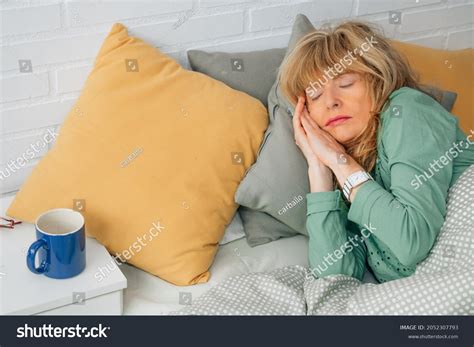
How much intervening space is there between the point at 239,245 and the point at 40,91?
542 millimetres

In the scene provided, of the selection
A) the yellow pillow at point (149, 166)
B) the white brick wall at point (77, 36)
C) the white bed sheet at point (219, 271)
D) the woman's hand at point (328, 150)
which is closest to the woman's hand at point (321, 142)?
the woman's hand at point (328, 150)

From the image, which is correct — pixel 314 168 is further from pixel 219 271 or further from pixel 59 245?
pixel 59 245

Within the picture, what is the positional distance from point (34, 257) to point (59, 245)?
2.2 inches

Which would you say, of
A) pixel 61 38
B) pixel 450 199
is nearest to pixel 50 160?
pixel 61 38

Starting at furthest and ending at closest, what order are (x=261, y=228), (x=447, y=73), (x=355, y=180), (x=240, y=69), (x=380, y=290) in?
(x=447, y=73) < (x=240, y=69) < (x=261, y=228) < (x=355, y=180) < (x=380, y=290)

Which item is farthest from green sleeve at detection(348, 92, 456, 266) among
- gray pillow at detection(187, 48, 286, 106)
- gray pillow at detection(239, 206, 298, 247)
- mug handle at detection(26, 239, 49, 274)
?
mug handle at detection(26, 239, 49, 274)

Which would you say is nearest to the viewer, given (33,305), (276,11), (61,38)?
(33,305)

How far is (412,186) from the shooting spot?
4.78ft

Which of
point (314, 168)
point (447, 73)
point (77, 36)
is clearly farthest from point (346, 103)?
point (77, 36)

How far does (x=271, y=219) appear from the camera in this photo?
5.47 feet

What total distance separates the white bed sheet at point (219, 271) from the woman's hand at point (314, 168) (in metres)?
0.16

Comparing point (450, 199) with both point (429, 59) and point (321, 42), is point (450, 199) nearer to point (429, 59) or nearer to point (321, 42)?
point (321, 42)

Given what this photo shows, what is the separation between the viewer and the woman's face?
5.13 feet

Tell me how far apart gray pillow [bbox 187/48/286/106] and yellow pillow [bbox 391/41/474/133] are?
345mm
